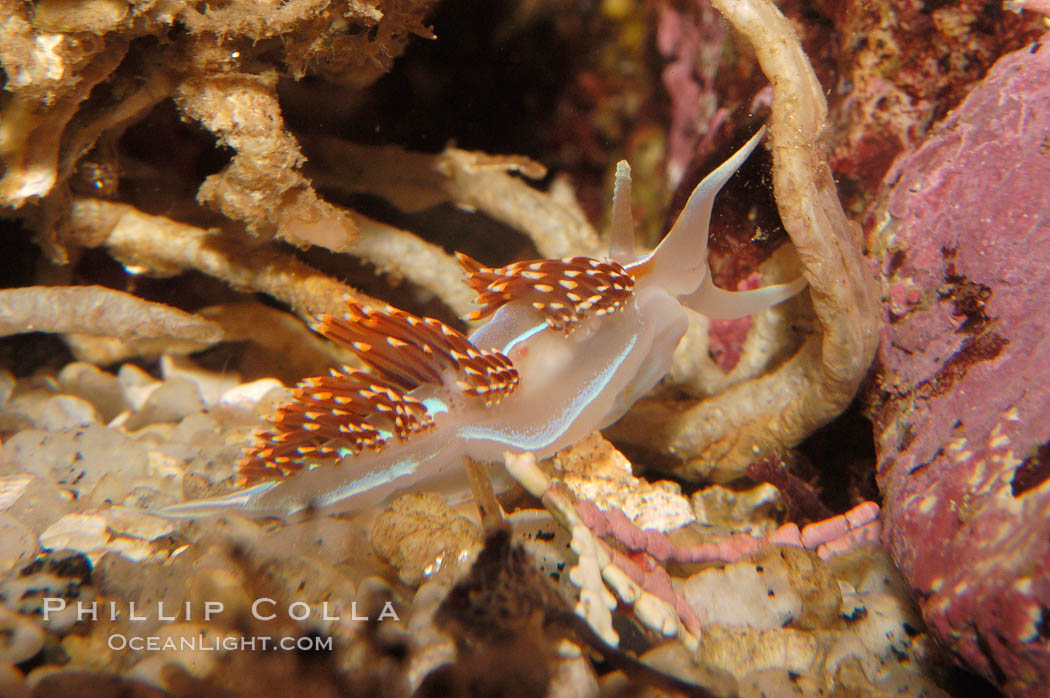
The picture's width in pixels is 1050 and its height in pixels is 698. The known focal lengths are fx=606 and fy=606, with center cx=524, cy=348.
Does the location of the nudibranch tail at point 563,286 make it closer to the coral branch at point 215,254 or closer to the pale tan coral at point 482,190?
the coral branch at point 215,254

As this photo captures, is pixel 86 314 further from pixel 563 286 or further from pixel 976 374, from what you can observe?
A: pixel 976 374

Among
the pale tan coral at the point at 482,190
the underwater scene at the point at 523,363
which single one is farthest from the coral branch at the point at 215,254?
the pale tan coral at the point at 482,190

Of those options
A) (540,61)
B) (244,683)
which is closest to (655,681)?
(244,683)

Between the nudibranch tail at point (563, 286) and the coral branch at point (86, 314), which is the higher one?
the nudibranch tail at point (563, 286)

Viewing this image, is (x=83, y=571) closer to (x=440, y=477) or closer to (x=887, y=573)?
(x=440, y=477)

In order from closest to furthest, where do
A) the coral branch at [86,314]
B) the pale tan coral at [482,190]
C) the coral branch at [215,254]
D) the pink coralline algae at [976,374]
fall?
1. the pink coralline algae at [976,374]
2. the coral branch at [86,314]
3. the coral branch at [215,254]
4. the pale tan coral at [482,190]
